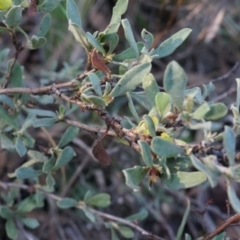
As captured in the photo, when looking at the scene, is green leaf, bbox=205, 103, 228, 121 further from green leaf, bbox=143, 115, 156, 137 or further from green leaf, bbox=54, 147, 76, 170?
green leaf, bbox=54, 147, 76, 170

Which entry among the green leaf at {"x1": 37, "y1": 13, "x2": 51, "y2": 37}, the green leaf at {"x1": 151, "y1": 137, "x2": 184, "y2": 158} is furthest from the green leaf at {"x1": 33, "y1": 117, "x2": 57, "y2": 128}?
the green leaf at {"x1": 151, "y1": 137, "x2": 184, "y2": 158}

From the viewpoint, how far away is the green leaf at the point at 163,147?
0.55 meters

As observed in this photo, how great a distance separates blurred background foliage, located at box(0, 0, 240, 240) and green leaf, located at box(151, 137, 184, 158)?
19.4 inches

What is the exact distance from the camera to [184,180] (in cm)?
63

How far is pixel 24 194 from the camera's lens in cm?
137

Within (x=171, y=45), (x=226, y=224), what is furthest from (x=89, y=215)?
(x=171, y=45)

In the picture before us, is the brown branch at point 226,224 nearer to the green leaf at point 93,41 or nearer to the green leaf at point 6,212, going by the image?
the green leaf at point 93,41

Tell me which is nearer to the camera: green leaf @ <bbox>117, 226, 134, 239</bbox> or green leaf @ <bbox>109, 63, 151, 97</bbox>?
green leaf @ <bbox>109, 63, 151, 97</bbox>

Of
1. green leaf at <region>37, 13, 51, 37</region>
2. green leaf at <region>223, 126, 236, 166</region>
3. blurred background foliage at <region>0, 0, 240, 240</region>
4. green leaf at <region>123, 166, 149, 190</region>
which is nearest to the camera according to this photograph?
green leaf at <region>223, 126, 236, 166</region>

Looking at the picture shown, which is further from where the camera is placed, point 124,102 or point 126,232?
point 124,102

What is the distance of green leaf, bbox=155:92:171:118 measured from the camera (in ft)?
1.96

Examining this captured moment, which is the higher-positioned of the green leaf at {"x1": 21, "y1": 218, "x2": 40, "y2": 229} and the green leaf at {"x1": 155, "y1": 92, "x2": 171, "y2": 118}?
the green leaf at {"x1": 155, "y1": 92, "x2": 171, "y2": 118}

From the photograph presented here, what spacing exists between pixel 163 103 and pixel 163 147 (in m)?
0.07

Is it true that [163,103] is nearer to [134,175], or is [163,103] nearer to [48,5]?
[134,175]
